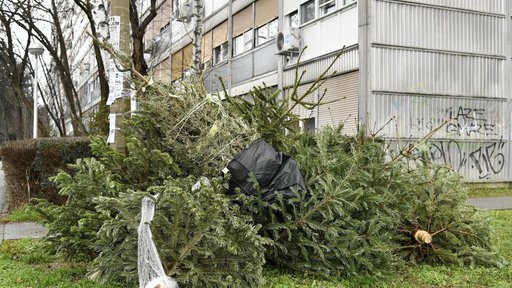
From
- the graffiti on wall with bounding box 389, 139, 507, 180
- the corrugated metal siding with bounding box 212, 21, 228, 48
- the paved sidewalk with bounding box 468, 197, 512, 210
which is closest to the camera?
the paved sidewalk with bounding box 468, 197, 512, 210

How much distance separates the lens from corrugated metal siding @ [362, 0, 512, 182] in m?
14.1

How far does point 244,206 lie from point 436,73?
11511 mm

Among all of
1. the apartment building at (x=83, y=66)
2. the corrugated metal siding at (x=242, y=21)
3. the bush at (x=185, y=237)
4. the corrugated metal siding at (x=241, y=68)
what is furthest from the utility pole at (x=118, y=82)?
the apartment building at (x=83, y=66)

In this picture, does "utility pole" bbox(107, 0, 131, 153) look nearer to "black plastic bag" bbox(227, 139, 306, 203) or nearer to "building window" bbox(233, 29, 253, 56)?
"black plastic bag" bbox(227, 139, 306, 203)

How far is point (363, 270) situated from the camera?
17.2ft

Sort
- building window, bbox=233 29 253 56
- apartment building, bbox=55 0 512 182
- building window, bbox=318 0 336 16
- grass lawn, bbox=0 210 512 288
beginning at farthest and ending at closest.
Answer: building window, bbox=233 29 253 56 → building window, bbox=318 0 336 16 → apartment building, bbox=55 0 512 182 → grass lawn, bbox=0 210 512 288

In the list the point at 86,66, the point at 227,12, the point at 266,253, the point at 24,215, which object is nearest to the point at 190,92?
the point at 266,253

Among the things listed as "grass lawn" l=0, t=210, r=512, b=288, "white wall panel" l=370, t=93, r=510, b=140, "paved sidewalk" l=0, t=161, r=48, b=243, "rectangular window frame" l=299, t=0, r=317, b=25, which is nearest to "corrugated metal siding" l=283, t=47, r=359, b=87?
"white wall panel" l=370, t=93, r=510, b=140

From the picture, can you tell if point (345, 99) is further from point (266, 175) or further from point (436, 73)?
point (266, 175)

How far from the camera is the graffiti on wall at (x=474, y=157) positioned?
48.4 ft

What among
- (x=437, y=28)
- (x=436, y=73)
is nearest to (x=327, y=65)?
(x=436, y=73)

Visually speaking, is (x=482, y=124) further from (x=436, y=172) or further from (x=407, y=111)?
(x=436, y=172)

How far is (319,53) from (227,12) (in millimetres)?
8453

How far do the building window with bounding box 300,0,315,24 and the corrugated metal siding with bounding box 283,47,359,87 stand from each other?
1537 mm
